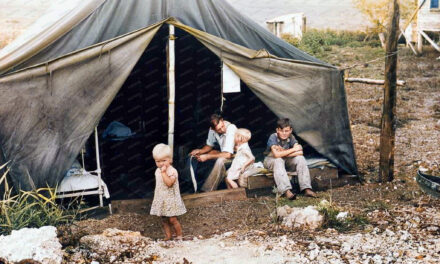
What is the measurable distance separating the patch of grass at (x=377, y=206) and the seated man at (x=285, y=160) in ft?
2.35

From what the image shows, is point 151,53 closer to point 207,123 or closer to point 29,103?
point 207,123

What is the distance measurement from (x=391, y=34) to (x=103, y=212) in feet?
13.0

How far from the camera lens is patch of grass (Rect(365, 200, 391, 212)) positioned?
5.51 m

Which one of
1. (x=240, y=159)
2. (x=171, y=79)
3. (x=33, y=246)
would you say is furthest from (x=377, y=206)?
(x=33, y=246)

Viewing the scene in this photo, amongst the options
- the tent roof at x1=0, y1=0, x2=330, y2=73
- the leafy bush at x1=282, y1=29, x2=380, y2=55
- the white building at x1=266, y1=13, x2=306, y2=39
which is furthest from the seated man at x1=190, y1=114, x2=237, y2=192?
the white building at x1=266, y1=13, x2=306, y2=39

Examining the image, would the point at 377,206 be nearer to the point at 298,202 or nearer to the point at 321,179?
the point at 298,202

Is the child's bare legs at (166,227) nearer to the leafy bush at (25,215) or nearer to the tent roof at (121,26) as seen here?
the leafy bush at (25,215)

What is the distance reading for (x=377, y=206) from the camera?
5609mm

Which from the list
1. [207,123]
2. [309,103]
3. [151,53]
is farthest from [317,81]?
[151,53]

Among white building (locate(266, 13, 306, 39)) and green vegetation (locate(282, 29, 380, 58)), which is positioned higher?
white building (locate(266, 13, 306, 39))

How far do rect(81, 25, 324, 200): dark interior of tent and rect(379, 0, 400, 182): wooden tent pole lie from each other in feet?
5.50

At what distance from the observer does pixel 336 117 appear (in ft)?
22.1

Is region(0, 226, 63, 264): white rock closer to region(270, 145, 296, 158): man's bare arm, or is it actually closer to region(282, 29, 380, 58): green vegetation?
region(270, 145, 296, 158): man's bare arm

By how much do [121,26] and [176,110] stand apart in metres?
2.37
